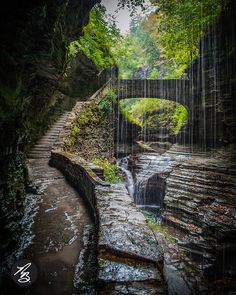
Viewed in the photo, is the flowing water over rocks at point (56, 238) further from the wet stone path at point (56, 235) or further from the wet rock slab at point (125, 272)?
the wet rock slab at point (125, 272)

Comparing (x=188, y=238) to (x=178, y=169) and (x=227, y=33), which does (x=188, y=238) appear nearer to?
(x=178, y=169)

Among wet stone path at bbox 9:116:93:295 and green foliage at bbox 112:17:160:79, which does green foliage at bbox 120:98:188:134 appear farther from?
wet stone path at bbox 9:116:93:295

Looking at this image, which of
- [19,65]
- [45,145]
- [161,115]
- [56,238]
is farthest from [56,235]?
[161,115]

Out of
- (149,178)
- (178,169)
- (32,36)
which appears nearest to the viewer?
(32,36)

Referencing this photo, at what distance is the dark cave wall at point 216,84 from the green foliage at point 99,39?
300 inches

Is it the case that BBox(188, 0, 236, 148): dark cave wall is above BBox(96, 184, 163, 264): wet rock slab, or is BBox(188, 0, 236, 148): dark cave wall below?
above

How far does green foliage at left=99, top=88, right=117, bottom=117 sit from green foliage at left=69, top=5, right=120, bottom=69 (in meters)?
3.91

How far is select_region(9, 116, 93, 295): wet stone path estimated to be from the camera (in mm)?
3258

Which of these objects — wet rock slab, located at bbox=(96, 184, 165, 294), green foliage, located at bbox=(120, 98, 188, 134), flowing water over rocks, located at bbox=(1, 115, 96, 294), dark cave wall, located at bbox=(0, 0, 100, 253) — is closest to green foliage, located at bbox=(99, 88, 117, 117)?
green foliage, located at bbox=(120, 98, 188, 134)

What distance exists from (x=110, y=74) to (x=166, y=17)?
6.24 metres

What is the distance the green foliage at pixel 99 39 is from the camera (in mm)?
16578

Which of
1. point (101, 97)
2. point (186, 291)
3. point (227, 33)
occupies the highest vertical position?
point (227, 33)

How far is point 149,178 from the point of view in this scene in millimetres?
11688

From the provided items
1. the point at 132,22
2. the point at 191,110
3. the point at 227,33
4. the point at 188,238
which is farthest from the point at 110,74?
the point at 132,22
